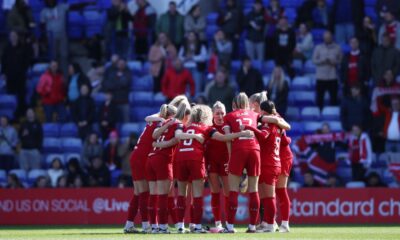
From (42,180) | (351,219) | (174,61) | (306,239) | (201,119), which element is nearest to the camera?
(306,239)

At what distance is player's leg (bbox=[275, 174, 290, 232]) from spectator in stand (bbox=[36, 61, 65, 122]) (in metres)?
11.9

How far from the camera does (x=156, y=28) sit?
34344mm

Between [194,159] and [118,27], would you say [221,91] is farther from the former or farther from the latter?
[194,159]

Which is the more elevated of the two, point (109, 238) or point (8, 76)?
point (8, 76)

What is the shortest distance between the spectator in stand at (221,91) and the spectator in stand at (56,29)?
530 cm

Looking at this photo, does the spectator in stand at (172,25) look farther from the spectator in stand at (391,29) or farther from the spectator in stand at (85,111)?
the spectator in stand at (391,29)

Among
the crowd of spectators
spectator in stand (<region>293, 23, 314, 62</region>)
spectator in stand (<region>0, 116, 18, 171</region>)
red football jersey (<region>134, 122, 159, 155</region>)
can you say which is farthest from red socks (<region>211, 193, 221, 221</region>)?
spectator in stand (<region>293, 23, 314, 62</region>)

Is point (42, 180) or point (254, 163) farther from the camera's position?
point (42, 180)

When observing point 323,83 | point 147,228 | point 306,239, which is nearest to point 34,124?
point 323,83

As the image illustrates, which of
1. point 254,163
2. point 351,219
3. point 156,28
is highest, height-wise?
point 156,28

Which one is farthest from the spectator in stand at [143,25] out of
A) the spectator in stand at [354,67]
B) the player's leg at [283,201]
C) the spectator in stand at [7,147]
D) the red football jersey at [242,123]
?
the red football jersey at [242,123]

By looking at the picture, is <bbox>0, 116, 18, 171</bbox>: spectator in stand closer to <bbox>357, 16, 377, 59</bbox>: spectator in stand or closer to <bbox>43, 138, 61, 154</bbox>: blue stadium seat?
<bbox>43, 138, 61, 154</bbox>: blue stadium seat

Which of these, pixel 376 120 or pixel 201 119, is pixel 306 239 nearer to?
pixel 201 119

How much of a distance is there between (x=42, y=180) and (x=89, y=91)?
3082mm
